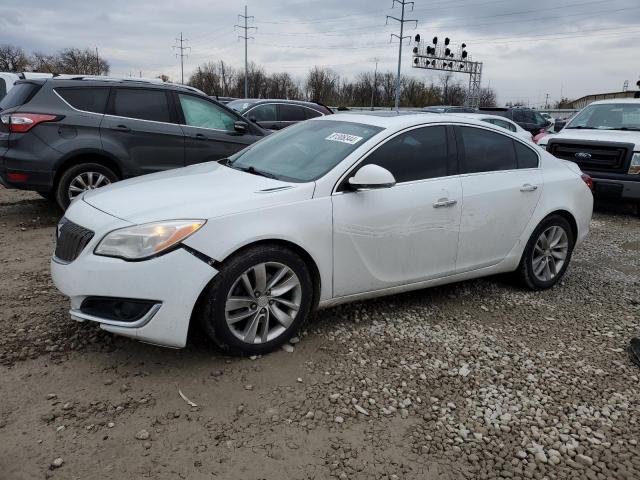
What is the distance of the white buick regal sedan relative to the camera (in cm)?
306

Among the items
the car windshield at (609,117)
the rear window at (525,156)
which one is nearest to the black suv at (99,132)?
the rear window at (525,156)

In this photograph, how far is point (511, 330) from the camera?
408cm

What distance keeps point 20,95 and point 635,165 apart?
29.0 feet

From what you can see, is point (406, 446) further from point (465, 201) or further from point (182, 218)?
point (465, 201)

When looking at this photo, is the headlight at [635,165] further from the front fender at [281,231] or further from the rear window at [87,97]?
the rear window at [87,97]

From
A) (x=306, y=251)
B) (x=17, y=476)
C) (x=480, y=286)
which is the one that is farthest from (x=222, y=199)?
(x=480, y=286)

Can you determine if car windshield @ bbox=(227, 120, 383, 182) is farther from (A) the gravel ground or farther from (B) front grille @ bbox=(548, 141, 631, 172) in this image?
(B) front grille @ bbox=(548, 141, 631, 172)

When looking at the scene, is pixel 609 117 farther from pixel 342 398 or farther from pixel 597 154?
pixel 342 398

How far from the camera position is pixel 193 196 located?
3.40 meters

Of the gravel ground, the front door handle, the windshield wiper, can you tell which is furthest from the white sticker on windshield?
the gravel ground

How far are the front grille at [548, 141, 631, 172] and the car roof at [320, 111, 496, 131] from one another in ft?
16.2

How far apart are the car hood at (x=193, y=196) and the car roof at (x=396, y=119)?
0.94 m

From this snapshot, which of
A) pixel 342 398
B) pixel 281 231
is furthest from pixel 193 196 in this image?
pixel 342 398

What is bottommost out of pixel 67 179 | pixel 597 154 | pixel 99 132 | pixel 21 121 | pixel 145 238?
pixel 67 179
